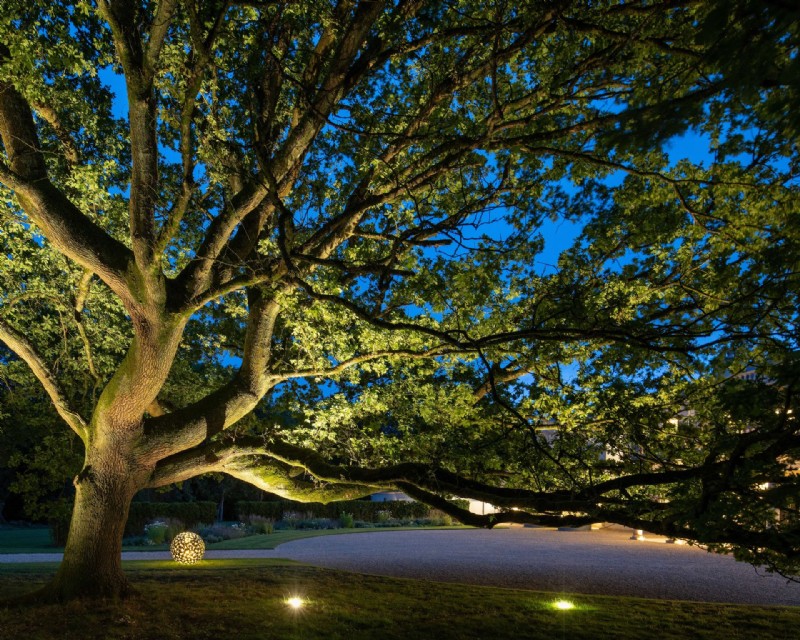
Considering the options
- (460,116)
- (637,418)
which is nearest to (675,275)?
(637,418)

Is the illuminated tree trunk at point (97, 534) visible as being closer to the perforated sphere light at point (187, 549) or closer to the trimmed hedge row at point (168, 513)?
the perforated sphere light at point (187, 549)

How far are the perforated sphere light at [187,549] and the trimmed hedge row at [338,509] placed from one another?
484 inches

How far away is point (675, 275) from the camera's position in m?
8.27

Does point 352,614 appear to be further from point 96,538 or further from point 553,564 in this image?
point 553,564

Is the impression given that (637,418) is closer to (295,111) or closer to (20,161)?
(295,111)

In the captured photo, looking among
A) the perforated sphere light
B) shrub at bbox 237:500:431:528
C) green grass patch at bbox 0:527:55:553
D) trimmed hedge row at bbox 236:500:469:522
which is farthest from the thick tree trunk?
trimmed hedge row at bbox 236:500:469:522

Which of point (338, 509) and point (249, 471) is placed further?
point (338, 509)

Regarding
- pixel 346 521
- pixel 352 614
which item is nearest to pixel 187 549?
pixel 352 614

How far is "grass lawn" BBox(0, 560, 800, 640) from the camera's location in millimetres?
6680

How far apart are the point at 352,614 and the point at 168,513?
1587cm

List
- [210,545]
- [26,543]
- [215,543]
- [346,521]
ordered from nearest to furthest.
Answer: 1. [210,545]
2. [215,543]
3. [26,543]
4. [346,521]

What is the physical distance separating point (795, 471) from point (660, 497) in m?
3.17

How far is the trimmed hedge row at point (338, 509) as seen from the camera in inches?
1021

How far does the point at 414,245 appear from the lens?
26.3ft
